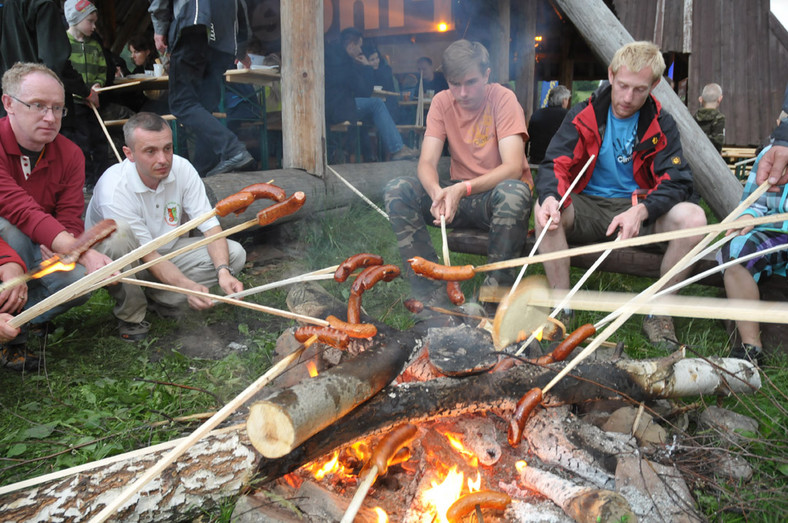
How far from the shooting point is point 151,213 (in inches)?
158

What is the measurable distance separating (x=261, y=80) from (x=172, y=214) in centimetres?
271

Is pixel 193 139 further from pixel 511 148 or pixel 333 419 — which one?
pixel 333 419

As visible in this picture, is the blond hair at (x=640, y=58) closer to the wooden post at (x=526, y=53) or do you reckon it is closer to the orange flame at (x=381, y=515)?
the orange flame at (x=381, y=515)

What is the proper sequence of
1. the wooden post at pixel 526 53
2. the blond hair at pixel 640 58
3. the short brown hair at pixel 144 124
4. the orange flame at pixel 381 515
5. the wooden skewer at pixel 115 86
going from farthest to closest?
the wooden post at pixel 526 53, the wooden skewer at pixel 115 86, the short brown hair at pixel 144 124, the blond hair at pixel 640 58, the orange flame at pixel 381 515

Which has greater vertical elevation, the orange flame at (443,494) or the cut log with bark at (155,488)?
the cut log with bark at (155,488)

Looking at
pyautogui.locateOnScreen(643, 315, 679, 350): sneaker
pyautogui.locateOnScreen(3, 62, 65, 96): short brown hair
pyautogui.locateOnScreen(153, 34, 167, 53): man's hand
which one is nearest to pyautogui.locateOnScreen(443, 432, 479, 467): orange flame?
pyautogui.locateOnScreen(643, 315, 679, 350): sneaker

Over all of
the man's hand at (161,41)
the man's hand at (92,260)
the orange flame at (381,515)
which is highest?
the man's hand at (161,41)

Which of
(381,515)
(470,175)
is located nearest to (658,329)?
(470,175)

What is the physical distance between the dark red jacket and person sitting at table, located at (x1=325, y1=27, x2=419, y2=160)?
4.64 m

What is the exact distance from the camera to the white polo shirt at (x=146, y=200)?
384cm

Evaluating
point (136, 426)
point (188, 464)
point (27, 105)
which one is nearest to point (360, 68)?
point (27, 105)

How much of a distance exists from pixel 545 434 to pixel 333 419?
1.02 meters

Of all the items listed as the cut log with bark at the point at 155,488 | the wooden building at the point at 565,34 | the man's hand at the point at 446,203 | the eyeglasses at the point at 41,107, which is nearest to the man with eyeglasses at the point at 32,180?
the eyeglasses at the point at 41,107

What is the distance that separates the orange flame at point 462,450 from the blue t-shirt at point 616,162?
2.74 meters
